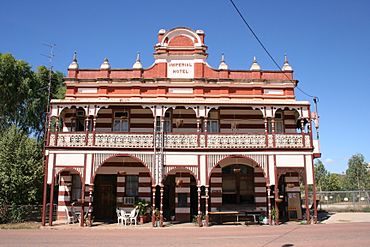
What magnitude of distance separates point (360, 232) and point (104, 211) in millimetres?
15102

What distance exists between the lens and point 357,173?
61625mm

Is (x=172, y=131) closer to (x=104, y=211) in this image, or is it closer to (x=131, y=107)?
(x=131, y=107)

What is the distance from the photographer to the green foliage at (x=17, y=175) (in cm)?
2250

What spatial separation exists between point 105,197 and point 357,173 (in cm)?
5247

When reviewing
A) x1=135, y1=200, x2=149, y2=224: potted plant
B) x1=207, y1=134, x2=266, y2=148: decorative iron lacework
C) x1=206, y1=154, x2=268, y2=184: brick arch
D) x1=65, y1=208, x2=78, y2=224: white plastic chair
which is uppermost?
x1=207, y1=134, x2=266, y2=148: decorative iron lacework

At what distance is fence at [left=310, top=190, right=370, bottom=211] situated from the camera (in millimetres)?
30242

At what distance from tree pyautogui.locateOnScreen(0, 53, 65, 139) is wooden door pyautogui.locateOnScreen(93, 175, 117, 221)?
533 inches

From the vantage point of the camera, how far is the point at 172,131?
2314 cm

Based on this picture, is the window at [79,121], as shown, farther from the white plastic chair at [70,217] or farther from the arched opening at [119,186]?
the white plastic chair at [70,217]

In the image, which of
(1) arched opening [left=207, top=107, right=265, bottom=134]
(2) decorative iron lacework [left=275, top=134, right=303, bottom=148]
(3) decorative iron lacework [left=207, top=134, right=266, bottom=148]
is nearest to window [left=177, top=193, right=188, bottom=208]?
(3) decorative iron lacework [left=207, top=134, right=266, bottom=148]

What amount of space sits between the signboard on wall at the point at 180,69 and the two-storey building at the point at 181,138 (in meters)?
0.07

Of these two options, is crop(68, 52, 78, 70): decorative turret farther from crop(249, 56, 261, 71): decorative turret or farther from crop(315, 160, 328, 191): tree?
crop(315, 160, 328, 191): tree

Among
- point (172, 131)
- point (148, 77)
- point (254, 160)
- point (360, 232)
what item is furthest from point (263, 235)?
point (148, 77)

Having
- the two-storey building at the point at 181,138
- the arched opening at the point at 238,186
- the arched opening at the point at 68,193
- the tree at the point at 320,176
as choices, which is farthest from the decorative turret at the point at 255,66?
the tree at the point at 320,176
